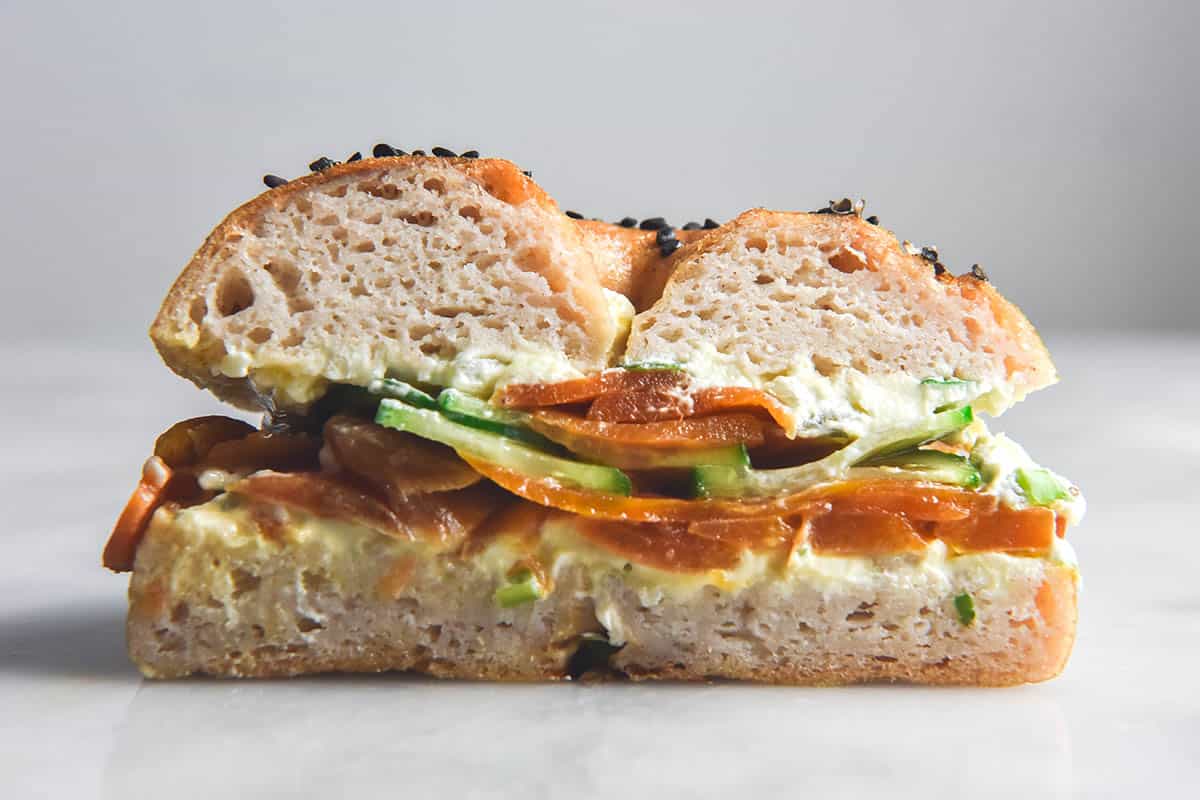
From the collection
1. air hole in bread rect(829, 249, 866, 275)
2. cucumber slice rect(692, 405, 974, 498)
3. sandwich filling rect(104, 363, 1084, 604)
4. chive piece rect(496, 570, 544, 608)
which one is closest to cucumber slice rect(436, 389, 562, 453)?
sandwich filling rect(104, 363, 1084, 604)

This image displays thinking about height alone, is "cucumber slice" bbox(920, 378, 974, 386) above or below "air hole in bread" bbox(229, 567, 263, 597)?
above

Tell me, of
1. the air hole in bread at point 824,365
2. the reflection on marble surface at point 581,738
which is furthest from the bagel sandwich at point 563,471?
the reflection on marble surface at point 581,738

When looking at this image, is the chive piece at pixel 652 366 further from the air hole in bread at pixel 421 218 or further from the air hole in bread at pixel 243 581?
the air hole in bread at pixel 243 581

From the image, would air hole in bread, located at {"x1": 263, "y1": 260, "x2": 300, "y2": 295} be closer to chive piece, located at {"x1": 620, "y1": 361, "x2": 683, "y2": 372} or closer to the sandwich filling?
the sandwich filling

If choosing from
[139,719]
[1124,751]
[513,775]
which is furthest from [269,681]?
[1124,751]

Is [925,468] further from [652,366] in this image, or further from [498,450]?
[498,450]

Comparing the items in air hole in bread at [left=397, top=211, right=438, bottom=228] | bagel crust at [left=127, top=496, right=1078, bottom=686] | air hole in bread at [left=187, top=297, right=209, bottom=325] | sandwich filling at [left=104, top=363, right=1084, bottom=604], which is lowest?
bagel crust at [left=127, top=496, right=1078, bottom=686]

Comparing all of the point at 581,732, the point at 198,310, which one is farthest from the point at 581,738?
the point at 198,310
